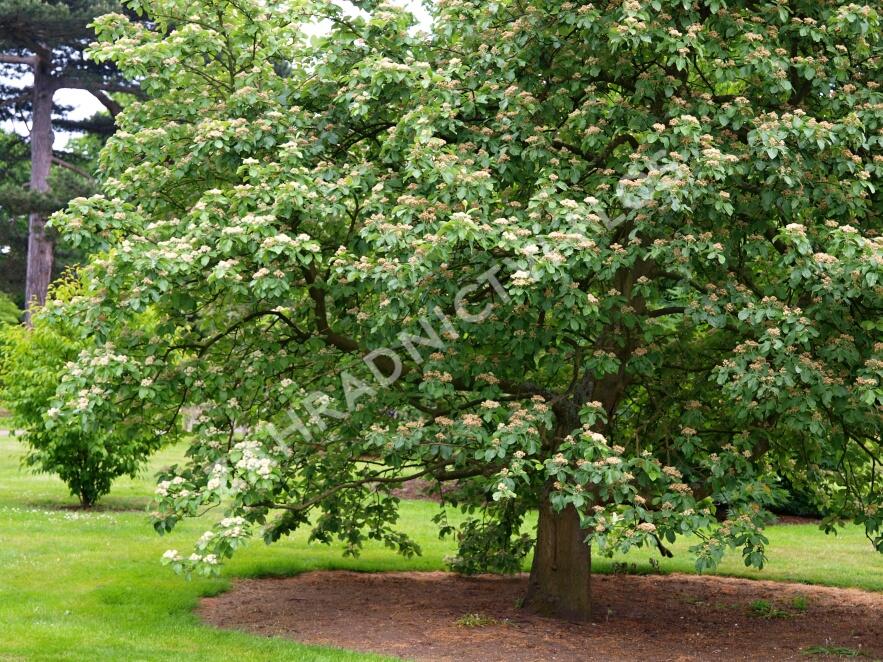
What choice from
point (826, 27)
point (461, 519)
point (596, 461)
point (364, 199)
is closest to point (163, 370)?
point (364, 199)

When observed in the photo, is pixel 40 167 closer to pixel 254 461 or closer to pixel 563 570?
pixel 563 570

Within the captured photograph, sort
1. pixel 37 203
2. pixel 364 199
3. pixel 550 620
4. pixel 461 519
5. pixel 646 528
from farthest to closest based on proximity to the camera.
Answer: pixel 37 203, pixel 461 519, pixel 550 620, pixel 364 199, pixel 646 528

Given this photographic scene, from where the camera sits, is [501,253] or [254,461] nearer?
[254,461]

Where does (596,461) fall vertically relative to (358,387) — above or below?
below

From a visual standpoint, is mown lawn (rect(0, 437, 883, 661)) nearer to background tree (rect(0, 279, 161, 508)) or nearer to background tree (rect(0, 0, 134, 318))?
background tree (rect(0, 279, 161, 508))

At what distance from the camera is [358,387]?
29.1 ft

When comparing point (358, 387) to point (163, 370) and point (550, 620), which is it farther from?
point (550, 620)

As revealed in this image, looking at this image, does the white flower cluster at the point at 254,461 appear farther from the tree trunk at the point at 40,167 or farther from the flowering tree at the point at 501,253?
the tree trunk at the point at 40,167

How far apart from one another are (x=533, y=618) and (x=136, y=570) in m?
4.62

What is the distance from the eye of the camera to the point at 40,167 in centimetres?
3192

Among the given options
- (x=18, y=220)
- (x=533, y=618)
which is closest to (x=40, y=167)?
(x=18, y=220)

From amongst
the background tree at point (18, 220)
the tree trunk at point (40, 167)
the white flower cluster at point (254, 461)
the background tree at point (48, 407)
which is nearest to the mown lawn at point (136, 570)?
the background tree at point (48, 407)

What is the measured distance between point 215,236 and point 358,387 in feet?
6.04

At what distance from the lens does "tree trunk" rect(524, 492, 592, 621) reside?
10.1 metres
